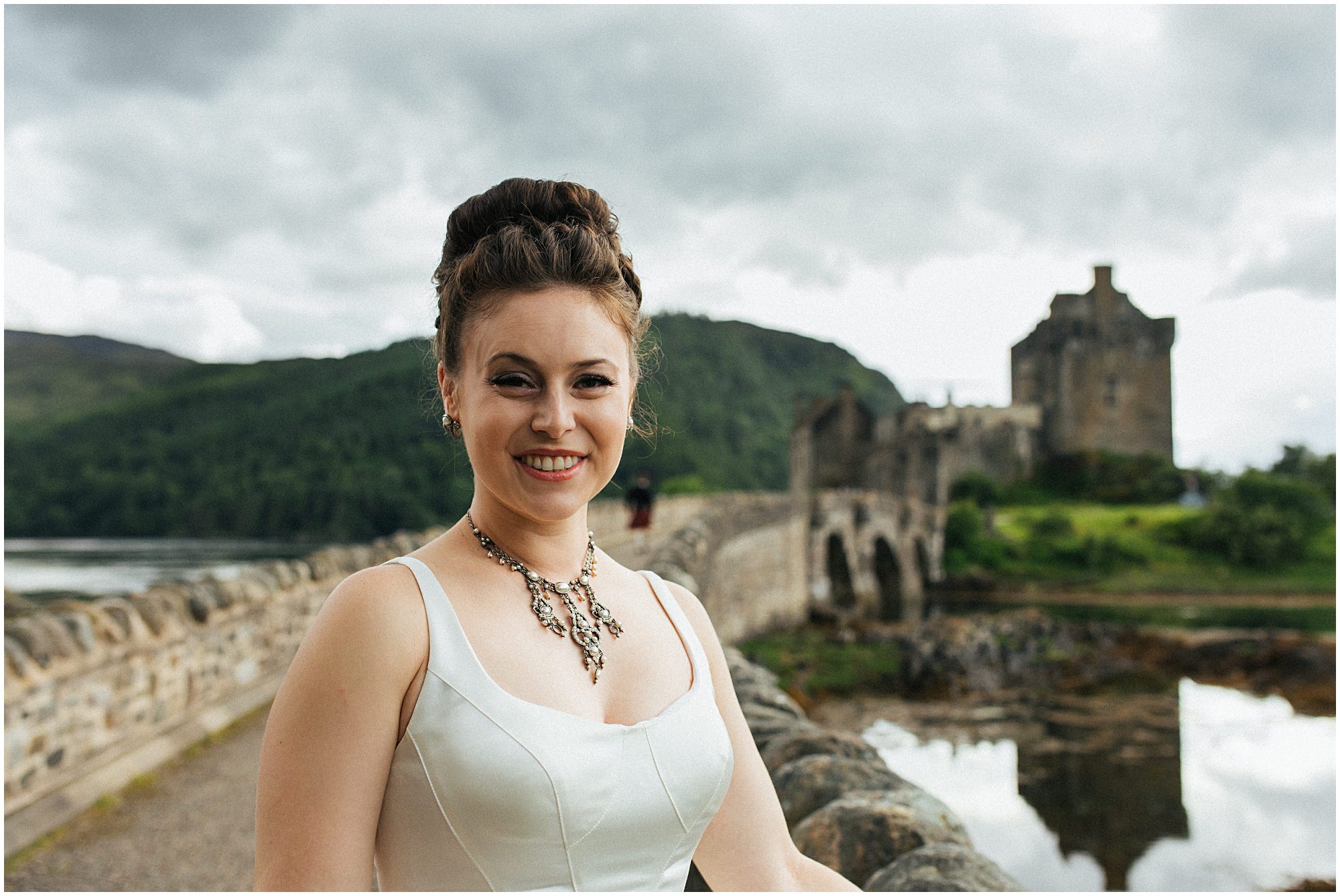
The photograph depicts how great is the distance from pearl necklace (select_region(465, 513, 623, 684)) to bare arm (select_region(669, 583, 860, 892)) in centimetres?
23

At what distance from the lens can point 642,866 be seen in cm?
132

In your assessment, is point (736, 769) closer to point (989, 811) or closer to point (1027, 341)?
point (989, 811)

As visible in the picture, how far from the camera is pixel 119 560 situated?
2116 cm

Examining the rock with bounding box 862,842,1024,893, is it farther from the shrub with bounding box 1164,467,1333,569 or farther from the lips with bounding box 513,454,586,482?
the shrub with bounding box 1164,467,1333,569

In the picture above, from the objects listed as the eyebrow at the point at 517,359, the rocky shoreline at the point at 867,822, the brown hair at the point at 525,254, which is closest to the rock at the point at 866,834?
the rocky shoreline at the point at 867,822

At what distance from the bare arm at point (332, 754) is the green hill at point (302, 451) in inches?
19.4

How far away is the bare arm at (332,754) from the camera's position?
107 cm

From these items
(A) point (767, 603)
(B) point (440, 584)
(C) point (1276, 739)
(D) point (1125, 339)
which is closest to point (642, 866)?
(B) point (440, 584)

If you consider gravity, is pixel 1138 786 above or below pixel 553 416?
below

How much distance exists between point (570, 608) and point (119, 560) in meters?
23.5

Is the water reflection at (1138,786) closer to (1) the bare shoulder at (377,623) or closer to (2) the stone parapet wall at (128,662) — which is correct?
(2) the stone parapet wall at (128,662)

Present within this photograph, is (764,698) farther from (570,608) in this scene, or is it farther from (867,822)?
(570,608)

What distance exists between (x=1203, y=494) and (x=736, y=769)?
47072 mm

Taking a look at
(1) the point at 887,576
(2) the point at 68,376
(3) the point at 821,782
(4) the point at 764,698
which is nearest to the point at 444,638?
(3) the point at 821,782
